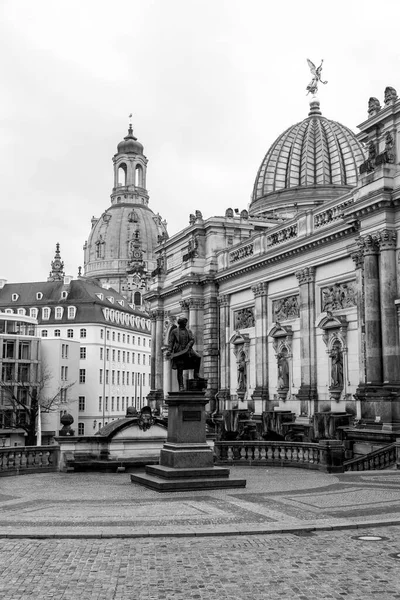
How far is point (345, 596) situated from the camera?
9492 mm

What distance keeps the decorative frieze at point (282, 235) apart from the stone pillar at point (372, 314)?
1043 cm

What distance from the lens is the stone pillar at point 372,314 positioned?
112 feet

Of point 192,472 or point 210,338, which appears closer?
point 192,472

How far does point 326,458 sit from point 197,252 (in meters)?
33.2

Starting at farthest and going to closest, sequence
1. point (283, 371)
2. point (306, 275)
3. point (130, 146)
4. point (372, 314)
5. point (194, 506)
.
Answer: point (130, 146) → point (283, 371) → point (306, 275) → point (372, 314) → point (194, 506)

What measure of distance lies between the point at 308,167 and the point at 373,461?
40271 millimetres

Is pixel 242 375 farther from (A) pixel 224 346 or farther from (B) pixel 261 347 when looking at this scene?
(A) pixel 224 346

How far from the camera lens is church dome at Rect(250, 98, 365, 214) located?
61.8m

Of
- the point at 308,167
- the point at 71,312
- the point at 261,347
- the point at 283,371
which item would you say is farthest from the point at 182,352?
the point at 71,312

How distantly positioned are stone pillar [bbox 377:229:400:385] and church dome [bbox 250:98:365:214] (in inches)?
1037

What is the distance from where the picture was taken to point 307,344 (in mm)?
42812

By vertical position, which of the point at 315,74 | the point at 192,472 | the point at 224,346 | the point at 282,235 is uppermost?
the point at 315,74

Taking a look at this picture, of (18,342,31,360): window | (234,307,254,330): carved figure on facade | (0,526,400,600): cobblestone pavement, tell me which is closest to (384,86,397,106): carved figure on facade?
(234,307,254,330): carved figure on facade

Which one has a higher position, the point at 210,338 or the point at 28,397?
the point at 210,338
